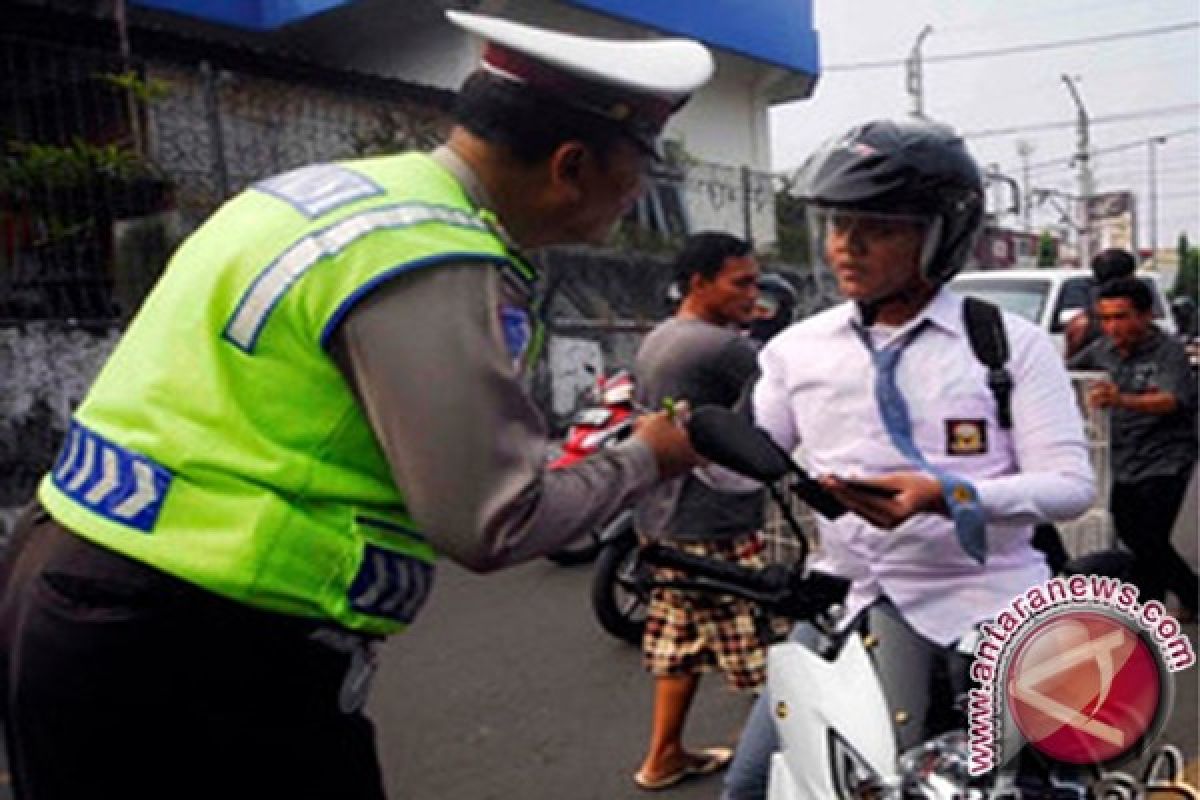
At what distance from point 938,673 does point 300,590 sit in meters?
1.01

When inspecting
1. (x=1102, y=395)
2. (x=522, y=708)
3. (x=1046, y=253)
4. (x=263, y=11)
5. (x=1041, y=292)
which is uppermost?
(x=263, y=11)

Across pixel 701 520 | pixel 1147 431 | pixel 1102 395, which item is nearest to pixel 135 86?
pixel 701 520

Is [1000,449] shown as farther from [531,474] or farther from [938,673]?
[531,474]

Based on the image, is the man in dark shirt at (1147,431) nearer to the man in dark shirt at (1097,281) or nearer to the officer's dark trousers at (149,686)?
the man in dark shirt at (1097,281)

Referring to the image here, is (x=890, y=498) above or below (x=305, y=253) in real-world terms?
below

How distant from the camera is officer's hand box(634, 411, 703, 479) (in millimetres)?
1366

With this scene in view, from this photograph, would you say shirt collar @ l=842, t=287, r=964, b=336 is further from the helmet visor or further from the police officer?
the police officer

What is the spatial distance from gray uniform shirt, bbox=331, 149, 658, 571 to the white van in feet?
25.2

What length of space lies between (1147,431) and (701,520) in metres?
2.13

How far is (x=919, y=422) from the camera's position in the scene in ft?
5.85

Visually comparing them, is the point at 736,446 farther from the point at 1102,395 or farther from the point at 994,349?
the point at 1102,395

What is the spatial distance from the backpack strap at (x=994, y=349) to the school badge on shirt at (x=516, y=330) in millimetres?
804

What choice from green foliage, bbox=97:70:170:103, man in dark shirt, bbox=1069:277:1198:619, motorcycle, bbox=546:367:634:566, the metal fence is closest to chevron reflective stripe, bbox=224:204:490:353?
man in dark shirt, bbox=1069:277:1198:619

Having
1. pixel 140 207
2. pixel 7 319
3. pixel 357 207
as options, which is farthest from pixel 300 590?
pixel 140 207
